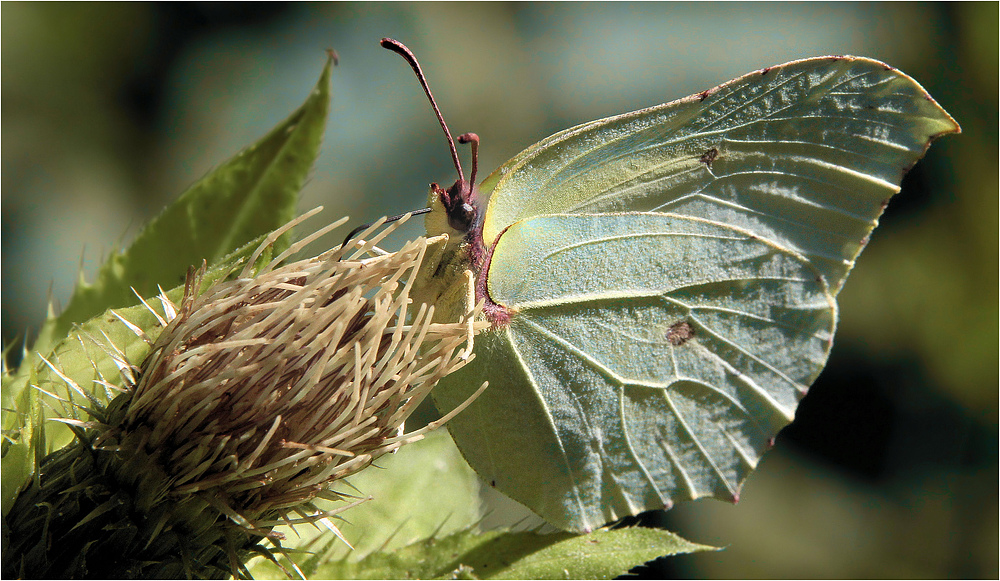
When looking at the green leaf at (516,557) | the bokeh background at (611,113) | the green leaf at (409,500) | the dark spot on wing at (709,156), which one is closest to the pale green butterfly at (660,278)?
the dark spot on wing at (709,156)

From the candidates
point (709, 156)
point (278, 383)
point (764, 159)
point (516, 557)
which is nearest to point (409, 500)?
point (516, 557)

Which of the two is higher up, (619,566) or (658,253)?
(658,253)

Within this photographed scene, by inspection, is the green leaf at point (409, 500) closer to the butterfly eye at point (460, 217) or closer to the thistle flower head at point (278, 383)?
the thistle flower head at point (278, 383)

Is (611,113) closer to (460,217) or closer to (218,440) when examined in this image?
(460,217)

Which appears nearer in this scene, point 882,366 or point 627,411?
point 627,411

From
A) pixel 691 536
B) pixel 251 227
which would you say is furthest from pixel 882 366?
pixel 251 227

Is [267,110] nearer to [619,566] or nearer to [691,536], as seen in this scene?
[619,566]

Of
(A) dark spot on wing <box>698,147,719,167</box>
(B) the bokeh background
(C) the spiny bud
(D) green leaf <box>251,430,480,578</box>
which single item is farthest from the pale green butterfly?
(B) the bokeh background
